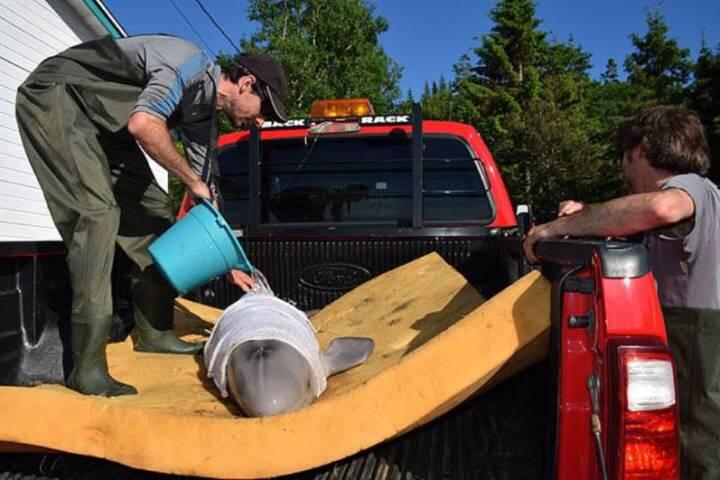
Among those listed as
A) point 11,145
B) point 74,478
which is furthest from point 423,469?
point 11,145

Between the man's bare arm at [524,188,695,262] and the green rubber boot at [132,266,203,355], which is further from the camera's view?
the green rubber boot at [132,266,203,355]

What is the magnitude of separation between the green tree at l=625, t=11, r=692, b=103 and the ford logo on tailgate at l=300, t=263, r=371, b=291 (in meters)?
31.0

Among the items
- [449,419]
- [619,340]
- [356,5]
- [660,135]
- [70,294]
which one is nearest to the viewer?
[619,340]

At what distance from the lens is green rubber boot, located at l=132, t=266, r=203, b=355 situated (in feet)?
10.9

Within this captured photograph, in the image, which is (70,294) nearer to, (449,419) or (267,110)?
(267,110)

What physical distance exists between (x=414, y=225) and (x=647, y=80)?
3390 cm

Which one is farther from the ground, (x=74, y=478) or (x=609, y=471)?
(x=609, y=471)

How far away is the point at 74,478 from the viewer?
1902mm

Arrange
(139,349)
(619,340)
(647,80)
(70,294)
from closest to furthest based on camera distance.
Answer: (619,340) < (70,294) < (139,349) < (647,80)

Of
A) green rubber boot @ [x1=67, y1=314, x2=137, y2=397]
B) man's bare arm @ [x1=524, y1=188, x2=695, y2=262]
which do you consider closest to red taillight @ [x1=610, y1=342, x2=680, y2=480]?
man's bare arm @ [x1=524, y1=188, x2=695, y2=262]

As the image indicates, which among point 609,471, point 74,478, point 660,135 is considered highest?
point 660,135

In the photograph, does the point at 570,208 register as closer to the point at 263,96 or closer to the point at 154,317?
the point at 263,96

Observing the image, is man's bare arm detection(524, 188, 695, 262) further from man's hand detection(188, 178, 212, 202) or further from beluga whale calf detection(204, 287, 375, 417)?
man's hand detection(188, 178, 212, 202)

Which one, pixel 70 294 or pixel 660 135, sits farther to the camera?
pixel 70 294
